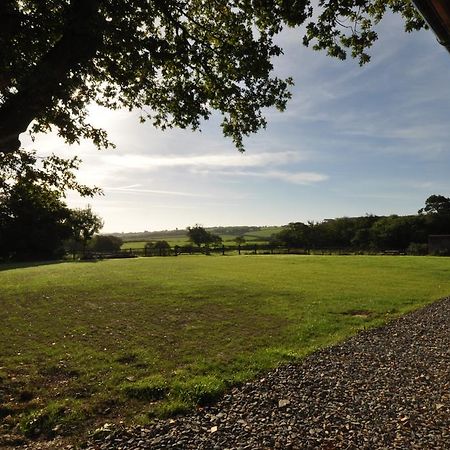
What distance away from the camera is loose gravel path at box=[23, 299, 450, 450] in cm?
668

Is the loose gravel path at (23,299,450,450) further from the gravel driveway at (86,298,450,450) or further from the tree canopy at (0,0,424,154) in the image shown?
the tree canopy at (0,0,424,154)

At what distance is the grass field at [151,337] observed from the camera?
8.54 meters

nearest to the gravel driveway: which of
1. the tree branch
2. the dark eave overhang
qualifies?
the dark eave overhang

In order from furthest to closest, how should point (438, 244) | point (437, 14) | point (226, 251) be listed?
point (226, 251) → point (438, 244) → point (437, 14)

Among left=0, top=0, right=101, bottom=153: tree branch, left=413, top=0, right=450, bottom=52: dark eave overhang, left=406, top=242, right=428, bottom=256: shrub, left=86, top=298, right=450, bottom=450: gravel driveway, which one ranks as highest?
left=0, top=0, right=101, bottom=153: tree branch

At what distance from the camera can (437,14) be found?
2.57 m

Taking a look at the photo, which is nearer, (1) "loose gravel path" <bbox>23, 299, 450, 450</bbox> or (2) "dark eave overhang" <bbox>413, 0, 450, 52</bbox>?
(2) "dark eave overhang" <bbox>413, 0, 450, 52</bbox>

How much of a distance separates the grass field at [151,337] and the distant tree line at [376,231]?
69.2 meters

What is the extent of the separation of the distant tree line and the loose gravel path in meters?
79.9

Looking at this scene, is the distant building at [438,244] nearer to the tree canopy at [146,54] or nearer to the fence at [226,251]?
the fence at [226,251]

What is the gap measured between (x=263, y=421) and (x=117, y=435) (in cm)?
284

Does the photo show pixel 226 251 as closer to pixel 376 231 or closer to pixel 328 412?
pixel 376 231

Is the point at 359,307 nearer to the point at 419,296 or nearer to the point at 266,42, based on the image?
the point at 419,296

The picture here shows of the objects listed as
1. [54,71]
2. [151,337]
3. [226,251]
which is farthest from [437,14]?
[226,251]
